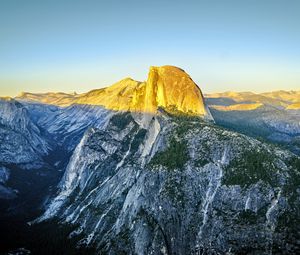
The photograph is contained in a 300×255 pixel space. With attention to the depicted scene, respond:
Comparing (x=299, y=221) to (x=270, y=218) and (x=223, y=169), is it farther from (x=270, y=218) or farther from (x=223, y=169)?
(x=223, y=169)

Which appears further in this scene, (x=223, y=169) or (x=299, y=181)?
(x=223, y=169)

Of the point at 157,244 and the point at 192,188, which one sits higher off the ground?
the point at 192,188

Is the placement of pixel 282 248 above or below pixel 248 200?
below

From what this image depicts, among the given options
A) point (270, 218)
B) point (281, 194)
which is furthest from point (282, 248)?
point (281, 194)

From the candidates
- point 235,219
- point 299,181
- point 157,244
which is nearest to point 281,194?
point 299,181

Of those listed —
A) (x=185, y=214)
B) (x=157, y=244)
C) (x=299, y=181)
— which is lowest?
(x=157, y=244)

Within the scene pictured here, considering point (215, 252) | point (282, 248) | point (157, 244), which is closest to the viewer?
point (282, 248)

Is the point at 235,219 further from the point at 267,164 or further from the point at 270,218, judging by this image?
the point at 267,164

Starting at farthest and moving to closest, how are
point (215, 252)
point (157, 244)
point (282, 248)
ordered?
point (157, 244) < point (215, 252) < point (282, 248)

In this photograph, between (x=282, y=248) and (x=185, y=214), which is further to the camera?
(x=185, y=214)
